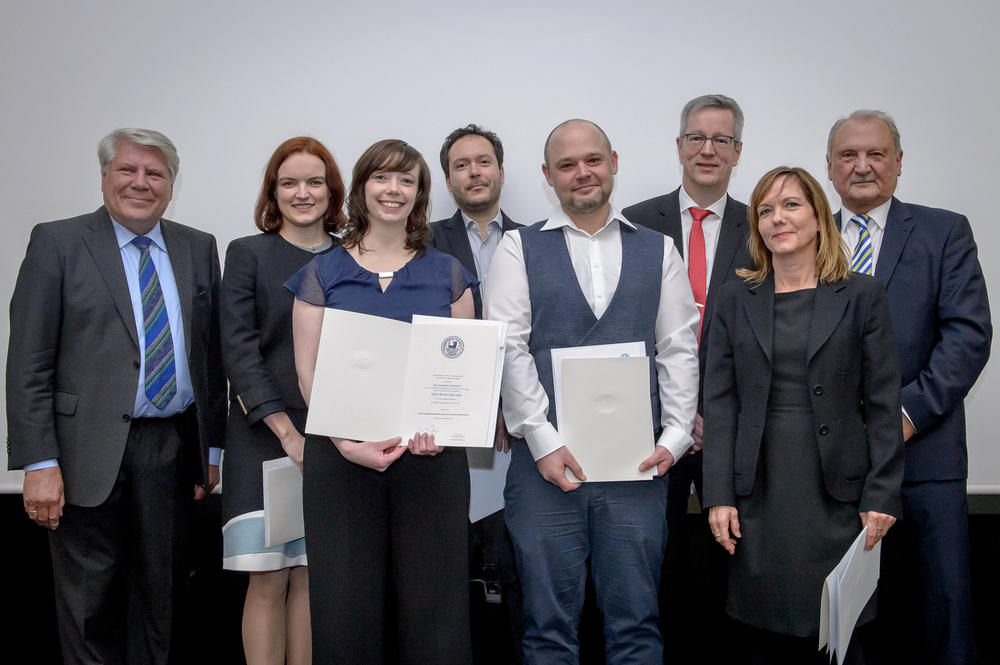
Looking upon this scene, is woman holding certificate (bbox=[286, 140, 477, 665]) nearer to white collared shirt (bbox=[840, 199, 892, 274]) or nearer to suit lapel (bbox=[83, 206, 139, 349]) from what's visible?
suit lapel (bbox=[83, 206, 139, 349])

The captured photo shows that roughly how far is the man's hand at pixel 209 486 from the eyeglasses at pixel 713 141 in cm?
216

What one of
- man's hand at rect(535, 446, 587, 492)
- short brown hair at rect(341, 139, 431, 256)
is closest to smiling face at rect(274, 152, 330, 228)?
short brown hair at rect(341, 139, 431, 256)

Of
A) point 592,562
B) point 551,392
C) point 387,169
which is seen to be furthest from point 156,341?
point 592,562

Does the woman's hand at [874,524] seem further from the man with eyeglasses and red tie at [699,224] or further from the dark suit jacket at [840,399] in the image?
the man with eyeglasses and red tie at [699,224]

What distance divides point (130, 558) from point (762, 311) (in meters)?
2.14

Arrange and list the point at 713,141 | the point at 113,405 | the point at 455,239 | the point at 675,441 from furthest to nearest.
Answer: the point at 455,239 → the point at 713,141 → the point at 113,405 → the point at 675,441

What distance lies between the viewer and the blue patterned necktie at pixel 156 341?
235 centimetres

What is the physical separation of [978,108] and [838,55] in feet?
2.35

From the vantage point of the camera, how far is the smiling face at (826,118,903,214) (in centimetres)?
255

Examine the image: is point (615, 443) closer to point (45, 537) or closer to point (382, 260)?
point (382, 260)

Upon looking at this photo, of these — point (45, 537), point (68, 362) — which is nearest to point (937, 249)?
point (68, 362)

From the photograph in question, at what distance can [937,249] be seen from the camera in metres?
2.43

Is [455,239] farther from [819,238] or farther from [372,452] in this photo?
[819,238]

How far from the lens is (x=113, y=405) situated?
2.27 meters
